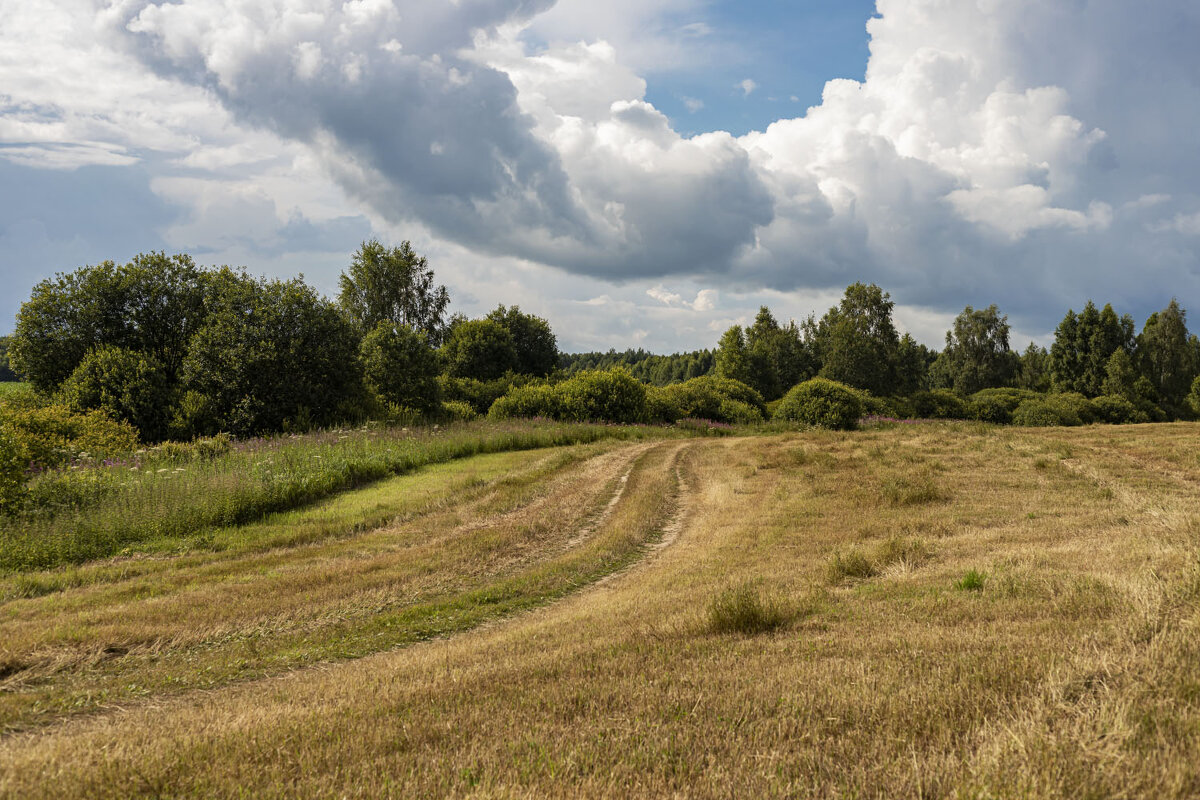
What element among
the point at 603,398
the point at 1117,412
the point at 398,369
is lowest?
the point at 1117,412

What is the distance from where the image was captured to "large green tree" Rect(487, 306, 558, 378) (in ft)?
184

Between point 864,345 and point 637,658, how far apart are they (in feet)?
192

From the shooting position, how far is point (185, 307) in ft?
98.2

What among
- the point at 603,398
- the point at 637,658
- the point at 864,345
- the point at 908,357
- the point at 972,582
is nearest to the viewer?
the point at 637,658

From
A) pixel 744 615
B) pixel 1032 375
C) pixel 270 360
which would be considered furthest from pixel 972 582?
pixel 1032 375

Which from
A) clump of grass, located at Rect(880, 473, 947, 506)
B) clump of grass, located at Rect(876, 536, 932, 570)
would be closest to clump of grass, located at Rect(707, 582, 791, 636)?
clump of grass, located at Rect(876, 536, 932, 570)

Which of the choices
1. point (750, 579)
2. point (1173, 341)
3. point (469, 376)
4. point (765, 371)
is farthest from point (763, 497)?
point (1173, 341)

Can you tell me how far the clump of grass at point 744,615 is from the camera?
604cm

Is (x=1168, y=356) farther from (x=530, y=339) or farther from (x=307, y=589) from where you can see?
(x=307, y=589)

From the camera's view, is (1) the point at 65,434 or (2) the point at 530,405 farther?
(2) the point at 530,405

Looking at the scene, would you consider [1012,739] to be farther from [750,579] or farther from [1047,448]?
[1047,448]

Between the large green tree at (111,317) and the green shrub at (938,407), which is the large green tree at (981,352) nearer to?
the green shrub at (938,407)

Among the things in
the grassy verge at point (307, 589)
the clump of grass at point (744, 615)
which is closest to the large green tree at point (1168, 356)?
the grassy verge at point (307, 589)

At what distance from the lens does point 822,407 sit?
36281 mm
